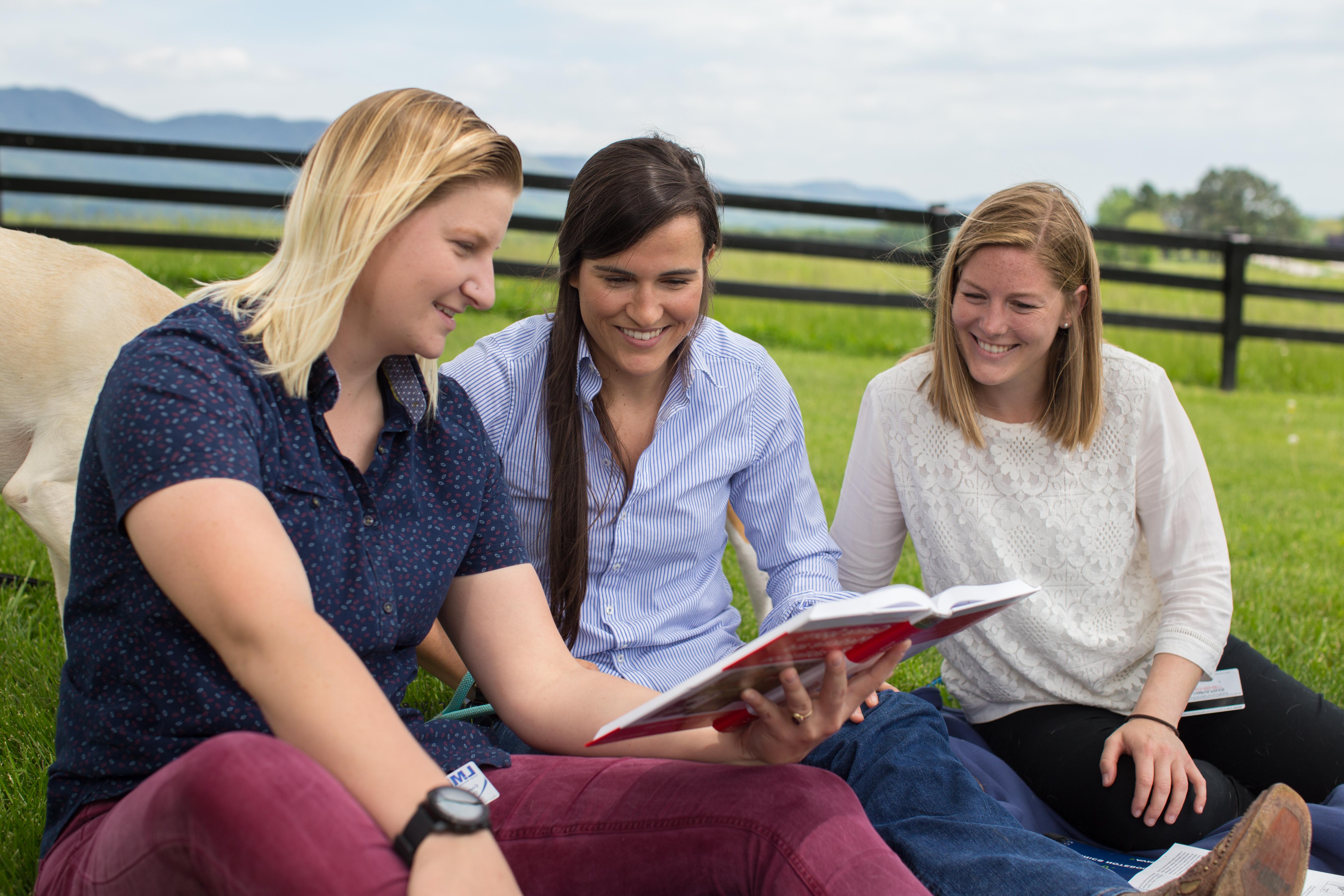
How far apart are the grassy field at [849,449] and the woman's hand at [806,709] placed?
1.25 meters

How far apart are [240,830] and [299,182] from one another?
2.82 ft

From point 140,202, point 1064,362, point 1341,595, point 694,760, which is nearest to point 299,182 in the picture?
point 694,760

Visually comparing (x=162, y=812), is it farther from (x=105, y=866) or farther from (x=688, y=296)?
(x=688, y=296)

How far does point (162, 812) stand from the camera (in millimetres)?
1194

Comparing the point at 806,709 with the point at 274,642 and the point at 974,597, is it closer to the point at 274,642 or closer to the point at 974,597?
the point at 974,597

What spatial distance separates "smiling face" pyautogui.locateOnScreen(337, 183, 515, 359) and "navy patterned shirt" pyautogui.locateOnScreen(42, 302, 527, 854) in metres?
0.10

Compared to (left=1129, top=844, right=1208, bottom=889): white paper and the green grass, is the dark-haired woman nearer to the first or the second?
(left=1129, top=844, right=1208, bottom=889): white paper

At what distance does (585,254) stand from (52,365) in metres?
1.45

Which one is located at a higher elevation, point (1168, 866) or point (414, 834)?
point (414, 834)

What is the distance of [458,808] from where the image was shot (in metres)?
1.22

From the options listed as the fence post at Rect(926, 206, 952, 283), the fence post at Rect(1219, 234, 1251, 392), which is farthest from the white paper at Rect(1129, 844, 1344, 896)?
the fence post at Rect(1219, 234, 1251, 392)

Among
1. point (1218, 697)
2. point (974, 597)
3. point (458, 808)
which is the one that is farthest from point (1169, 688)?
point (458, 808)

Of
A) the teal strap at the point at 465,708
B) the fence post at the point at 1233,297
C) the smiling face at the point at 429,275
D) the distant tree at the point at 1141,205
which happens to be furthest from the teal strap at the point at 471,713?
the distant tree at the point at 1141,205

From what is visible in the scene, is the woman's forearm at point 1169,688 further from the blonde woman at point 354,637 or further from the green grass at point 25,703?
the green grass at point 25,703
